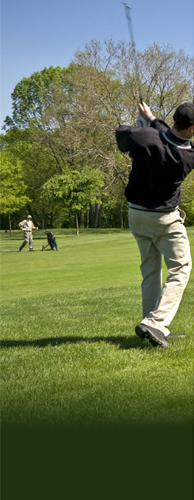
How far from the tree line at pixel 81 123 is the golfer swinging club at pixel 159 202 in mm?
41674

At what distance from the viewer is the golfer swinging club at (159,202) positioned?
5016 millimetres

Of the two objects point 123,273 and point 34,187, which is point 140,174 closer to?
point 123,273

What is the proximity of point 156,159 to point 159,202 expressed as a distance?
0.45m

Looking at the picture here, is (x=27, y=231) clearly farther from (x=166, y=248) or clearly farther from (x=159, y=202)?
(x=159, y=202)

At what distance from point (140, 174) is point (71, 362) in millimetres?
1728

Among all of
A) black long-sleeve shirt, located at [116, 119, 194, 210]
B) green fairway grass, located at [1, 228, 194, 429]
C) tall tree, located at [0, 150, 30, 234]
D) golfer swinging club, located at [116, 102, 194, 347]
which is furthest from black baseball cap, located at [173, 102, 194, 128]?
tall tree, located at [0, 150, 30, 234]

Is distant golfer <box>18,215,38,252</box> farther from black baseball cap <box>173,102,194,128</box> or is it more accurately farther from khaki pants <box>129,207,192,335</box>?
black baseball cap <box>173,102,194,128</box>

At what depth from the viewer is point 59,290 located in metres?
14.2

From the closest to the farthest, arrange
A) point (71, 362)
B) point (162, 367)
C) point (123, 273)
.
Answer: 1. point (162, 367)
2. point (71, 362)
3. point (123, 273)

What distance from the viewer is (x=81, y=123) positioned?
53562 millimetres

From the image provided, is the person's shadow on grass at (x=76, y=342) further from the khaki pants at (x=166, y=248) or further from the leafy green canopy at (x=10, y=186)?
the leafy green canopy at (x=10, y=186)

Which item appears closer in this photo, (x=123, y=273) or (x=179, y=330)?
(x=179, y=330)

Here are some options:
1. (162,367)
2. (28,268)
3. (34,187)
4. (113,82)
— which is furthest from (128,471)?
(34,187)

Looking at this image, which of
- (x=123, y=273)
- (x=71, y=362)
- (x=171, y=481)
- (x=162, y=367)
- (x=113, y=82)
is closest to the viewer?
(x=171, y=481)
